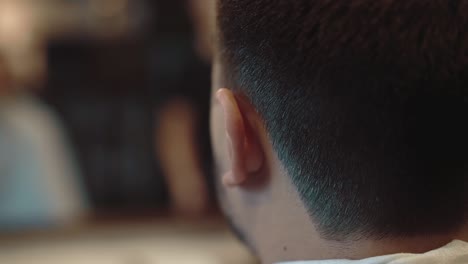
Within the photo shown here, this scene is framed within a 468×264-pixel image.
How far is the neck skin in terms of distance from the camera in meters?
0.51

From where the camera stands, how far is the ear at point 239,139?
0.55 meters

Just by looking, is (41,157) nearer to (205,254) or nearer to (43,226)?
(43,226)

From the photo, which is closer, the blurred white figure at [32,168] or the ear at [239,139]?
the ear at [239,139]

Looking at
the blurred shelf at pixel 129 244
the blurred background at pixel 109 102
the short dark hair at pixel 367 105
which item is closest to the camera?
the short dark hair at pixel 367 105

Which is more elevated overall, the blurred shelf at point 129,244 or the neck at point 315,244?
the blurred shelf at point 129,244

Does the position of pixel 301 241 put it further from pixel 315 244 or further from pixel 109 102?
pixel 109 102

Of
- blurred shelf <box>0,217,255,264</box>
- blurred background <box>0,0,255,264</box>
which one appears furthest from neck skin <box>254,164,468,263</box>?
blurred background <box>0,0,255,264</box>

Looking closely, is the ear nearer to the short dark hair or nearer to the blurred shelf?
the short dark hair

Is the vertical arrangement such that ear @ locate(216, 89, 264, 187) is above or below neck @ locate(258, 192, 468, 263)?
above

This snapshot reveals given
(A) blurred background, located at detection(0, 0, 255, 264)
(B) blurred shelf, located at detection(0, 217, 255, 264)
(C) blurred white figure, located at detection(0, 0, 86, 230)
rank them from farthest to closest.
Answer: (A) blurred background, located at detection(0, 0, 255, 264)
(C) blurred white figure, located at detection(0, 0, 86, 230)
(B) blurred shelf, located at detection(0, 217, 255, 264)

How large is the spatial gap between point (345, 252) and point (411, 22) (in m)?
0.19

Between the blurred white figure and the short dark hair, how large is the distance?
1498 millimetres

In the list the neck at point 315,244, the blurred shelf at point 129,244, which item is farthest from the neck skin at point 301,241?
the blurred shelf at point 129,244

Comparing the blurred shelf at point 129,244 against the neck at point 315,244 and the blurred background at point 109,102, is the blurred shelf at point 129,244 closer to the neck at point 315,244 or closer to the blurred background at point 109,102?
the blurred background at point 109,102
